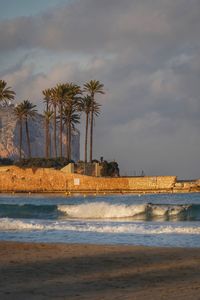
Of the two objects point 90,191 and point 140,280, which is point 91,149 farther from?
point 140,280

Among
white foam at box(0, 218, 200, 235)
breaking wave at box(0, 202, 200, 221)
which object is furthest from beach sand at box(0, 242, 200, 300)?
breaking wave at box(0, 202, 200, 221)

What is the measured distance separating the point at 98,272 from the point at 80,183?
73183mm

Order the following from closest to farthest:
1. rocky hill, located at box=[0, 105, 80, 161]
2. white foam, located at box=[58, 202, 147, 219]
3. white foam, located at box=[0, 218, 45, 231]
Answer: white foam, located at box=[0, 218, 45, 231] → white foam, located at box=[58, 202, 147, 219] → rocky hill, located at box=[0, 105, 80, 161]

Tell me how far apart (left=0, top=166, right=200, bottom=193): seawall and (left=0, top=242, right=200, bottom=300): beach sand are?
6739 cm

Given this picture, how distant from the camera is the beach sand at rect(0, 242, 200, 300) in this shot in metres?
8.95

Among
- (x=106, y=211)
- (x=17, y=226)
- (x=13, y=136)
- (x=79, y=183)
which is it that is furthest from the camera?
(x=13, y=136)

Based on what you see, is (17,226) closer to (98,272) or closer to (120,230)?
(120,230)

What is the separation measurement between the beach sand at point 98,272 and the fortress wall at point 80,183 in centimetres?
6743

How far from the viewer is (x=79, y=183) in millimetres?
84375

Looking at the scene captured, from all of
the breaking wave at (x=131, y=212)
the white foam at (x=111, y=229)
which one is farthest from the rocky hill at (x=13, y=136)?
the white foam at (x=111, y=229)

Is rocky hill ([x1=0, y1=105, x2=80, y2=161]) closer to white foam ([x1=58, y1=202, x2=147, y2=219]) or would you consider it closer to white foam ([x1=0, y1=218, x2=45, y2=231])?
white foam ([x1=58, y1=202, x2=147, y2=219])

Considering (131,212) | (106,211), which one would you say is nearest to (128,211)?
(131,212)

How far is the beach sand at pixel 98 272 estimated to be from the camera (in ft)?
29.3

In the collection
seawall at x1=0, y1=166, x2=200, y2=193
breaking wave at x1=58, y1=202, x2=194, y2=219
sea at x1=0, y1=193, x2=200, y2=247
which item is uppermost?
seawall at x1=0, y1=166, x2=200, y2=193
